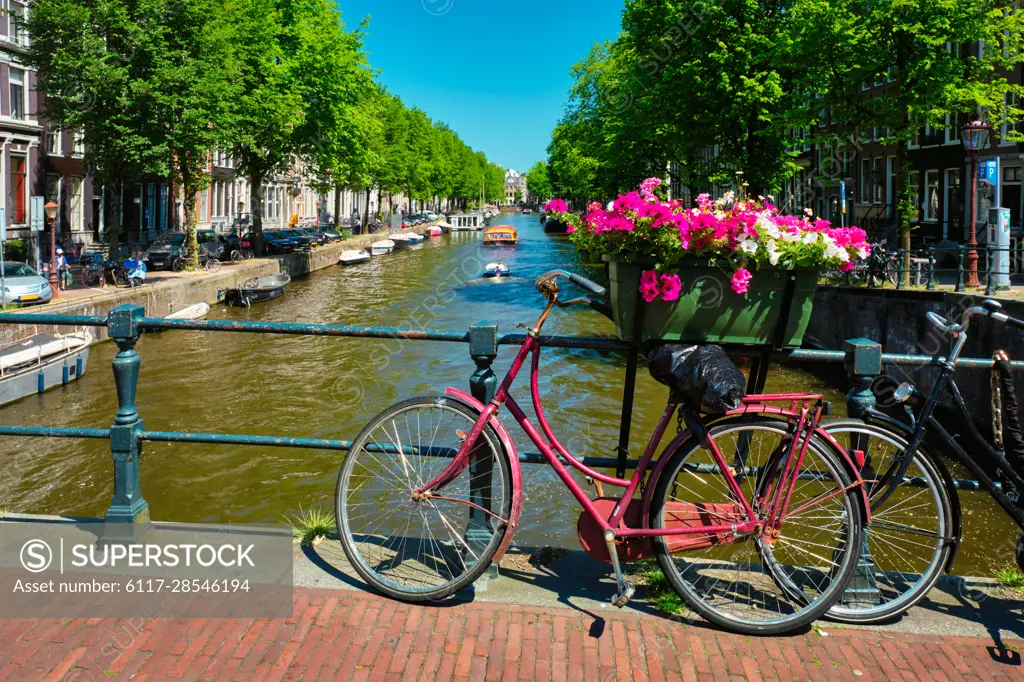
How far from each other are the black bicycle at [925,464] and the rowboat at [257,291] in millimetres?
30210

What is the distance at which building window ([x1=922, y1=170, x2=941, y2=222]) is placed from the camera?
34.8 m

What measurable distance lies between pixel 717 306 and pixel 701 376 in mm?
375

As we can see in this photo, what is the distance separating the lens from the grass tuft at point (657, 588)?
357 cm

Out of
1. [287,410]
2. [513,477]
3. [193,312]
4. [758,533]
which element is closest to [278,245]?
[193,312]

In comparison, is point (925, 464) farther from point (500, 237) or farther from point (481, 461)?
point (500, 237)

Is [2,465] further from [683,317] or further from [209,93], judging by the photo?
[209,93]

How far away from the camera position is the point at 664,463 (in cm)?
345

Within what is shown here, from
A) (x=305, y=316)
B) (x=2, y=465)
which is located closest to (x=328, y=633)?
(x=2, y=465)

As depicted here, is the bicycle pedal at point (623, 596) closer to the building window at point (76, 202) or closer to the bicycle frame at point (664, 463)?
the bicycle frame at point (664, 463)

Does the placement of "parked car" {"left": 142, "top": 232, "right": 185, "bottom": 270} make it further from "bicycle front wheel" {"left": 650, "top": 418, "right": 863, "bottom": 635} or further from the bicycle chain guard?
"bicycle front wheel" {"left": 650, "top": 418, "right": 863, "bottom": 635}

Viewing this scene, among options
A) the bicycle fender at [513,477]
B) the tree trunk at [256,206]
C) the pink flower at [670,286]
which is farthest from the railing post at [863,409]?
the tree trunk at [256,206]

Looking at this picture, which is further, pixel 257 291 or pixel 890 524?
pixel 257 291

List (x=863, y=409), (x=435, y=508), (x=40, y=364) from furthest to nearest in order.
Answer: (x=40, y=364), (x=435, y=508), (x=863, y=409)

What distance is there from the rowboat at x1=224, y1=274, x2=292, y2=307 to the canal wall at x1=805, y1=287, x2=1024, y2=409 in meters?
19.7
